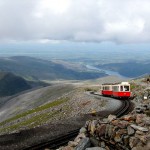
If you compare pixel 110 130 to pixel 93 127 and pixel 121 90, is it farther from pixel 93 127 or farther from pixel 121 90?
pixel 121 90

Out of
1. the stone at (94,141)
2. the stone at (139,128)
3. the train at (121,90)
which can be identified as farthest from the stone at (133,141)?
the train at (121,90)

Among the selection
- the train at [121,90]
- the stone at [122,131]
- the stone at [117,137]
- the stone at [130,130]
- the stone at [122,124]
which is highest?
the stone at [122,124]

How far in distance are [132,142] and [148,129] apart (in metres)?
1.05

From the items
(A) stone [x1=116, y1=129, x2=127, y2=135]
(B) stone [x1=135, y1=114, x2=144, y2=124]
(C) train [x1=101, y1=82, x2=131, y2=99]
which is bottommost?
(C) train [x1=101, y1=82, x2=131, y2=99]

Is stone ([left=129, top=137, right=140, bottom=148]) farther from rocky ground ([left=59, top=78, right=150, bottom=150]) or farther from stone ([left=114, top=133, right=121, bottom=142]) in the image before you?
stone ([left=114, top=133, right=121, bottom=142])

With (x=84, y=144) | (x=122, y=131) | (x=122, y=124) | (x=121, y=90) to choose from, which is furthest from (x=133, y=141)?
(x=121, y=90)

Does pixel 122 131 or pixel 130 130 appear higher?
pixel 130 130

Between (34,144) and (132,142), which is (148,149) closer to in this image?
(132,142)

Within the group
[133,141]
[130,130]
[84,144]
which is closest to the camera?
[133,141]

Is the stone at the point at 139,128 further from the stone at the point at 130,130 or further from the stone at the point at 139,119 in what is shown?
the stone at the point at 139,119

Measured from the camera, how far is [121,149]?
57.0 feet

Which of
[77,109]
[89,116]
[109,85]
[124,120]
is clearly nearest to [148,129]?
[124,120]

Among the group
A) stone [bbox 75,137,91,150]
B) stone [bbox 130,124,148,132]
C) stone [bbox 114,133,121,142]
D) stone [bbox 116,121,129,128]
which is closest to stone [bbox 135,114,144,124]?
stone [bbox 116,121,129,128]

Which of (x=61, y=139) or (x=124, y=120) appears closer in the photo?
(x=124, y=120)
